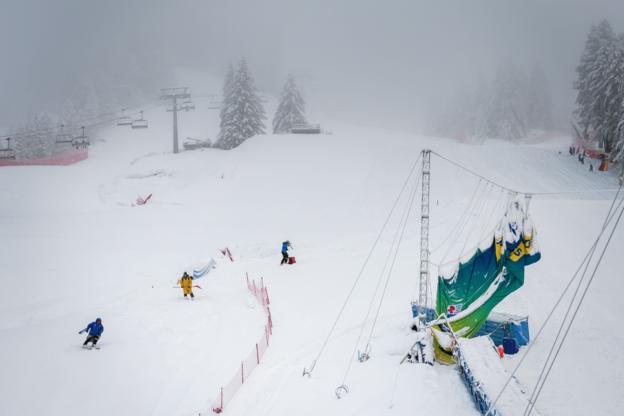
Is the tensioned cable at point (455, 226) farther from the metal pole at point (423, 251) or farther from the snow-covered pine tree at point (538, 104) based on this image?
the snow-covered pine tree at point (538, 104)

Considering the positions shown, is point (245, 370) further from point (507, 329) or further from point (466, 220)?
point (466, 220)

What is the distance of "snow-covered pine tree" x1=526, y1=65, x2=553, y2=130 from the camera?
75.4 metres

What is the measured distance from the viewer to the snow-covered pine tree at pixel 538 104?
2970 inches

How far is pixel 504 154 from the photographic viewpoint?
140 ft

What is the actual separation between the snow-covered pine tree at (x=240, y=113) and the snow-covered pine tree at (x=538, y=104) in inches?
2047

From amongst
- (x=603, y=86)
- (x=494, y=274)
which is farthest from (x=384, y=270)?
(x=603, y=86)

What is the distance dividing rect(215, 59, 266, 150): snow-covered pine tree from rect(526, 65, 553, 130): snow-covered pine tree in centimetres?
5200

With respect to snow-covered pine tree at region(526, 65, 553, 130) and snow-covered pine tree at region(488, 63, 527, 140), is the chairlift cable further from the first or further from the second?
snow-covered pine tree at region(526, 65, 553, 130)

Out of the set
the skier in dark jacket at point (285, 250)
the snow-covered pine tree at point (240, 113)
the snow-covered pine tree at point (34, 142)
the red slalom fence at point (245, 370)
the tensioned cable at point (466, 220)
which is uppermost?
the snow-covered pine tree at point (240, 113)

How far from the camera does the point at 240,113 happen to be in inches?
1983

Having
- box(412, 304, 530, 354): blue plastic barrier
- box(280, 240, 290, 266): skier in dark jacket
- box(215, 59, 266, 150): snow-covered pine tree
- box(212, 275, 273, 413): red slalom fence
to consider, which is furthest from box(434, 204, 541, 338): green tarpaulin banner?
box(215, 59, 266, 150): snow-covered pine tree

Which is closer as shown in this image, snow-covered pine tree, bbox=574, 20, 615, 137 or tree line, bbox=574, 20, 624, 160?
tree line, bbox=574, 20, 624, 160

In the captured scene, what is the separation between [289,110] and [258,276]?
3832 centimetres

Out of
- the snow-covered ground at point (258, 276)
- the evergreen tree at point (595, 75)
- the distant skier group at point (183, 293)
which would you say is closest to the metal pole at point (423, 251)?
the snow-covered ground at point (258, 276)
